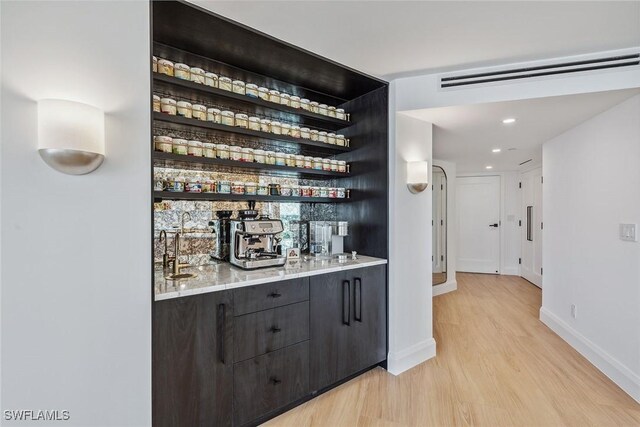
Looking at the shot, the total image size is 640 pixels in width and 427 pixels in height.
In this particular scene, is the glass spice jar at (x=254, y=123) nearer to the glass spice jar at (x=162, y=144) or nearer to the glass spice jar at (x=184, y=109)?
the glass spice jar at (x=184, y=109)

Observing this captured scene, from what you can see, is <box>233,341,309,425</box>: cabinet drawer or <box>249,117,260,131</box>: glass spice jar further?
<box>249,117,260,131</box>: glass spice jar

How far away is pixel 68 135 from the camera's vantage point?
1.18m

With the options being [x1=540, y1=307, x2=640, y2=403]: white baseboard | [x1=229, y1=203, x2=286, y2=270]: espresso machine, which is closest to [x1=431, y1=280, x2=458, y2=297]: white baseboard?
[x1=540, y1=307, x2=640, y2=403]: white baseboard

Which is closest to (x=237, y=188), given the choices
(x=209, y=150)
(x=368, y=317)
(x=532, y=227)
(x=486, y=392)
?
(x=209, y=150)

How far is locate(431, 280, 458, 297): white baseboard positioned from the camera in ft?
15.3

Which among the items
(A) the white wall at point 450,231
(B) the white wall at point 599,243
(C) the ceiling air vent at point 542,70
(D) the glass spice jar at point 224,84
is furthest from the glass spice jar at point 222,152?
(A) the white wall at point 450,231

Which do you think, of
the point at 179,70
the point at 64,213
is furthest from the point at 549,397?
the point at 179,70

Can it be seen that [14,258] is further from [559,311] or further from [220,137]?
[559,311]

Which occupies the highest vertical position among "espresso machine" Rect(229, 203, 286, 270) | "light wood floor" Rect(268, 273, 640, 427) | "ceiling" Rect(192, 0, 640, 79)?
"ceiling" Rect(192, 0, 640, 79)

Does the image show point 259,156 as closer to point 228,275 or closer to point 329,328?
point 228,275

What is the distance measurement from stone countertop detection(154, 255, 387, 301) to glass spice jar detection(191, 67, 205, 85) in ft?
3.89

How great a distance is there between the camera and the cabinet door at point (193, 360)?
4.80 ft

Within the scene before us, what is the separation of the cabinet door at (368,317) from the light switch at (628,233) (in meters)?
1.81

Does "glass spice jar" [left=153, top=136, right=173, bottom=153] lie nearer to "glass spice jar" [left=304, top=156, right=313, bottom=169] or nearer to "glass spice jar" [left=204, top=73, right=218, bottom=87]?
"glass spice jar" [left=204, top=73, right=218, bottom=87]
